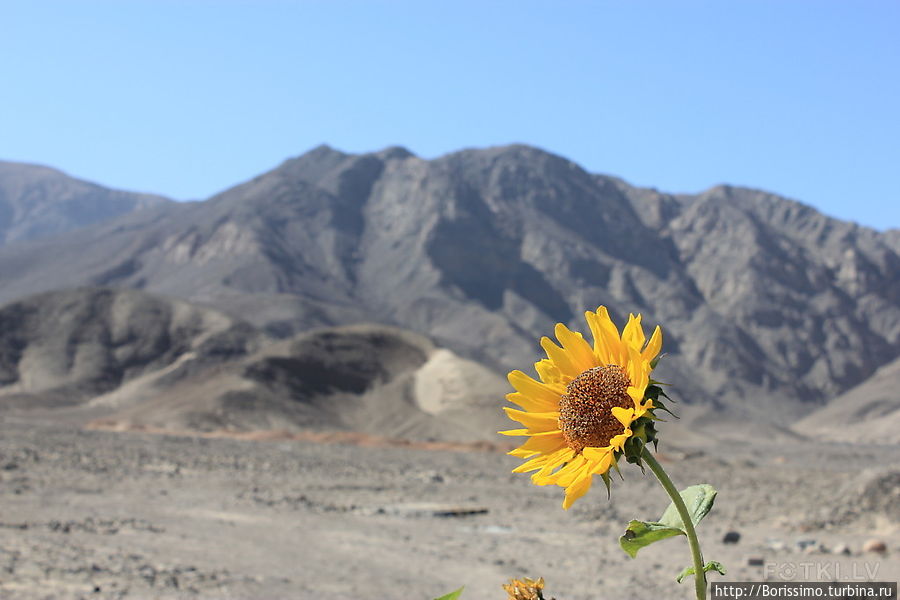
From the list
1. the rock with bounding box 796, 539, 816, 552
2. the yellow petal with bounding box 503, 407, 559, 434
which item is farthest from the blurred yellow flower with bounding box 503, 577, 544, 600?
the rock with bounding box 796, 539, 816, 552

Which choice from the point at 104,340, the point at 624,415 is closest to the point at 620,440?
the point at 624,415

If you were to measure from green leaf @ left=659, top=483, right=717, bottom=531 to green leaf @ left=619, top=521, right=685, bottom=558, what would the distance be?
0.02m

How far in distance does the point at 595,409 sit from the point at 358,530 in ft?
48.2

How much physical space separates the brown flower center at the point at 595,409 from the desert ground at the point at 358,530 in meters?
8.94

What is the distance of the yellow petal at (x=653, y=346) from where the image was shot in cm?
164

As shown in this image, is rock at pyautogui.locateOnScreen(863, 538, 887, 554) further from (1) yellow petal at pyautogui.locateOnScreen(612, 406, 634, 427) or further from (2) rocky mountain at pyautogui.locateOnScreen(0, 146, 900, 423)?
(2) rocky mountain at pyautogui.locateOnScreen(0, 146, 900, 423)

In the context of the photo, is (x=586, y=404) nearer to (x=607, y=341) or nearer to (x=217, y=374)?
(x=607, y=341)

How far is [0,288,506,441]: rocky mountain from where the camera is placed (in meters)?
51.0

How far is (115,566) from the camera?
36.7 ft

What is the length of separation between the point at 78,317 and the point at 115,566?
63.9 m

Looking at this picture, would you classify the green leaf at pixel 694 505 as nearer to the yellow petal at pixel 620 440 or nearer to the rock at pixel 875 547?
the yellow petal at pixel 620 440

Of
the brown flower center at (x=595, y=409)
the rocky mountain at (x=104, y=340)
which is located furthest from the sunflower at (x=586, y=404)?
the rocky mountain at (x=104, y=340)

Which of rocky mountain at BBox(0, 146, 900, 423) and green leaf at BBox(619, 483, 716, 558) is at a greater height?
rocky mountain at BBox(0, 146, 900, 423)

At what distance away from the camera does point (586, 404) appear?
181 cm
